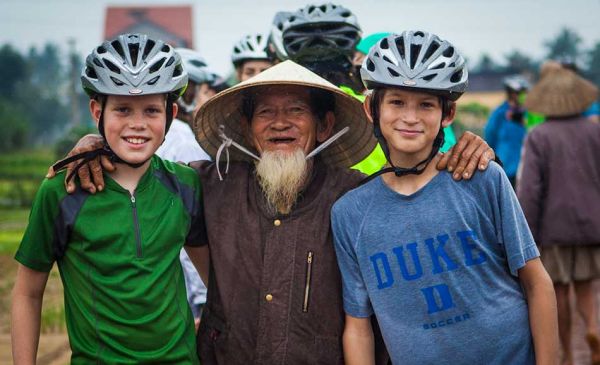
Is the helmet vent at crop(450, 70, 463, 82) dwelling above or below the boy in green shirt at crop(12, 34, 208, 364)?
above

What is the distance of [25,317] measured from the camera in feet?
13.2

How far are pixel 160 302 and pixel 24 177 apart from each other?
24.9 metres

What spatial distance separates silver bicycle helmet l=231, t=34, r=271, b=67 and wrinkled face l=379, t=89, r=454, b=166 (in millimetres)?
3812

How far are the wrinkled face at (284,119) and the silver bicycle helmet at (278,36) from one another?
2.02 metres

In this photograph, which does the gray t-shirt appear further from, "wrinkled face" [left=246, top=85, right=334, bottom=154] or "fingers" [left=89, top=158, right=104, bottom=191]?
"fingers" [left=89, top=158, right=104, bottom=191]

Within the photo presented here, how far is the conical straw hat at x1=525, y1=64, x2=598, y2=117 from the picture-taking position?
875 cm

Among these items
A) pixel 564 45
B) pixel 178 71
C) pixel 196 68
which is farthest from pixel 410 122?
pixel 564 45

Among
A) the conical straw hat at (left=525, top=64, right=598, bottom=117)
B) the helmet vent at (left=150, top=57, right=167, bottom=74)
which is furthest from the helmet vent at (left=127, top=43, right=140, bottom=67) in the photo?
the conical straw hat at (left=525, top=64, right=598, bottom=117)

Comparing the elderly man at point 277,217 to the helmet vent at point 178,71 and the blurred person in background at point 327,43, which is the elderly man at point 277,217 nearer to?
the helmet vent at point 178,71

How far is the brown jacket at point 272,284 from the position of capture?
412cm

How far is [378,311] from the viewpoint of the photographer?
4051 millimetres

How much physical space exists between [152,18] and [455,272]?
8492 cm

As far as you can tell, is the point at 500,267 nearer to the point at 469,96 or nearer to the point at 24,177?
the point at 24,177

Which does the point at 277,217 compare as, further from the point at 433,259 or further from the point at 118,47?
the point at 118,47
